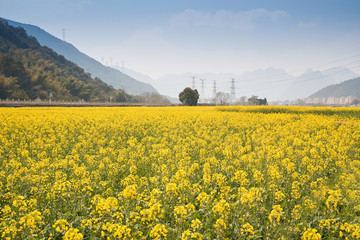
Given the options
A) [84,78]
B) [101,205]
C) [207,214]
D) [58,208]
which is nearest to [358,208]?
[207,214]

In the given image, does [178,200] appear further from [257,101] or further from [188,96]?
[257,101]

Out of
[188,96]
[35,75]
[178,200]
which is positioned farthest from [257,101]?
[178,200]

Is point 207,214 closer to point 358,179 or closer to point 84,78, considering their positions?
point 358,179

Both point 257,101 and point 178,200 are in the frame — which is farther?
point 257,101

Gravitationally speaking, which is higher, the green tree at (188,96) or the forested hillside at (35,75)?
the forested hillside at (35,75)

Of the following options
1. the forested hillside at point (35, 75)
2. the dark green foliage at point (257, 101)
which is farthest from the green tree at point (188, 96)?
the dark green foliage at point (257, 101)

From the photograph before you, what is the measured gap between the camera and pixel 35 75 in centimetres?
9938

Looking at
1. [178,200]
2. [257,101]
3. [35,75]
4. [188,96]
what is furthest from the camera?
[257,101]

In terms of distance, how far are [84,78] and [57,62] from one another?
21.2m

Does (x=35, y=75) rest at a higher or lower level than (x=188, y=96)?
higher

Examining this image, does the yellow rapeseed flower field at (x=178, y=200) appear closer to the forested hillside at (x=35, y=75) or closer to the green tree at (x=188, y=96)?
the green tree at (x=188, y=96)

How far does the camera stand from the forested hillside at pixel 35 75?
3598 inches

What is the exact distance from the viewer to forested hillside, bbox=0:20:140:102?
300 ft

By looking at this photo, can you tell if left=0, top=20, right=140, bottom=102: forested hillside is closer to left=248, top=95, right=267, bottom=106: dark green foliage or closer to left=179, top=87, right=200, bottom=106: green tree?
left=179, top=87, right=200, bottom=106: green tree
